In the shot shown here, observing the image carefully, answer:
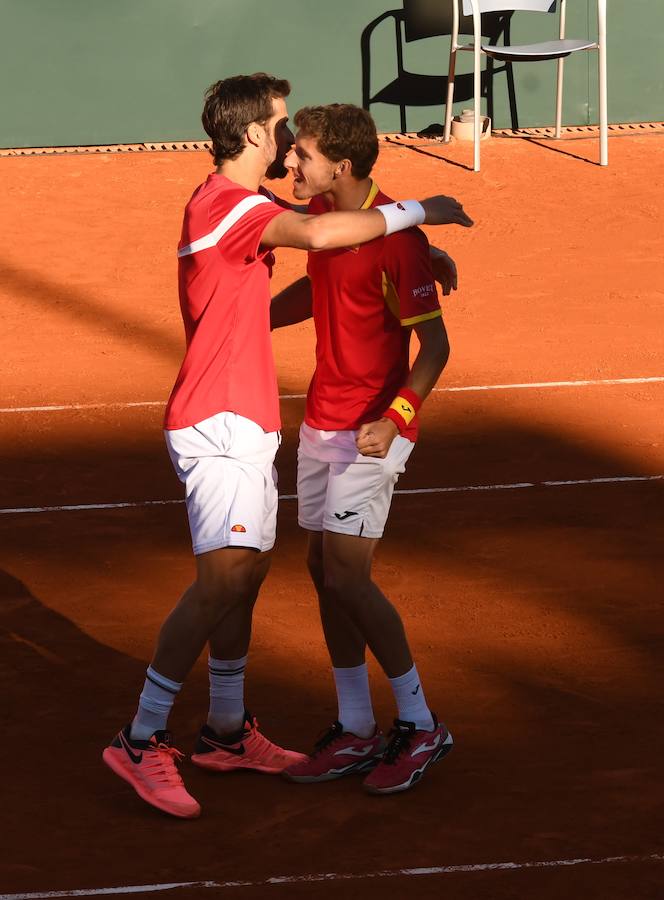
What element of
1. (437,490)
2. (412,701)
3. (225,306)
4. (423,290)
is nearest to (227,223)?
(225,306)

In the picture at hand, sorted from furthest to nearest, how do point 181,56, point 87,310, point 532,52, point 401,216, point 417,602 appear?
point 181,56
point 532,52
point 87,310
point 417,602
point 401,216

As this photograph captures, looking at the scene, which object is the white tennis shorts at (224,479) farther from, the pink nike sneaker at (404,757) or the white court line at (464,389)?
the white court line at (464,389)

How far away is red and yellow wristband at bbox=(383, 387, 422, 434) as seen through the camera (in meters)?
4.35

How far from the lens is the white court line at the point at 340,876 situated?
13.2ft

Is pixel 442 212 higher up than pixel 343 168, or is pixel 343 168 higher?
pixel 343 168

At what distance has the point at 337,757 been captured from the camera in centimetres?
470

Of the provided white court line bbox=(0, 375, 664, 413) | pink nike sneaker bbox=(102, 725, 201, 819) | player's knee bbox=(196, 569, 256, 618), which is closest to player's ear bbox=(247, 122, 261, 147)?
player's knee bbox=(196, 569, 256, 618)

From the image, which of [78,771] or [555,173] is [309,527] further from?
[555,173]

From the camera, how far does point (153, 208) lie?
14.4m

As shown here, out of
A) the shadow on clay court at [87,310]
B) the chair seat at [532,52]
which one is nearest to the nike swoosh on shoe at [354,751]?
the shadow on clay court at [87,310]

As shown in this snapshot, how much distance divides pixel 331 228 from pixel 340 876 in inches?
72.4

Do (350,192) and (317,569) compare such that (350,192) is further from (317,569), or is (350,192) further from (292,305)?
(317,569)

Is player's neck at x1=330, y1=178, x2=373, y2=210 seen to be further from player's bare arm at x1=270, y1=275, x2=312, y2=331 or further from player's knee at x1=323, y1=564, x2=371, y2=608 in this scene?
player's knee at x1=323, y1=564, x2=371, y2=608

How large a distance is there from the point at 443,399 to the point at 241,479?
4.91 metres
